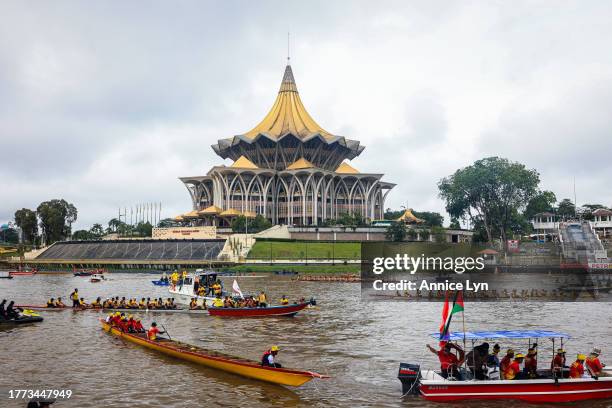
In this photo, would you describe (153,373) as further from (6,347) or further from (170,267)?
(170,267)

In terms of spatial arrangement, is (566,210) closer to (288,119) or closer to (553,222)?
(553,222)

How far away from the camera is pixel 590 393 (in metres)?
20.0

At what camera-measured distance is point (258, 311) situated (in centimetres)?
3944

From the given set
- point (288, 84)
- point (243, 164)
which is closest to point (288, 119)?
point (288, 84)

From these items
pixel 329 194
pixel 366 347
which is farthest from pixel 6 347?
pixel 329 194

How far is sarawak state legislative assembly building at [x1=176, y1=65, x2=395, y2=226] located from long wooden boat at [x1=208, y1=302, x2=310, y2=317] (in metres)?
102

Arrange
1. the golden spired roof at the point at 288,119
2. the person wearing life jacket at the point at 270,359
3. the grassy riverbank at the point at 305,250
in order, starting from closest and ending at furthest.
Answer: the person wearing life jacket at the point at 270,359
the grassy riverbank at the point at 305,250
the golden spired roof at the point at 288,119

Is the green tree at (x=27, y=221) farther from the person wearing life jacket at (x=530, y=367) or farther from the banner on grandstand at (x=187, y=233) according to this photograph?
the person wearing life jacket at (x=530, y=367)

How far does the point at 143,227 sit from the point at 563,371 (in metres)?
132

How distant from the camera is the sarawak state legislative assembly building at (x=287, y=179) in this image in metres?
149

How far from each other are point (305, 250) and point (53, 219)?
6553 centimetres

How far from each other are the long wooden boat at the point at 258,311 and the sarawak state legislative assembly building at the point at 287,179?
10159 centimetres

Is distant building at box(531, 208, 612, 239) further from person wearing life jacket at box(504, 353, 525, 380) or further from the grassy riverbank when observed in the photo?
person wearing life jacket at box(504, 353, 525, 380)

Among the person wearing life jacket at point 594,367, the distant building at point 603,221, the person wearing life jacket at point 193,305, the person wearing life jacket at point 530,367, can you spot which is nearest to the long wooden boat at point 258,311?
the person wearing life jacket at point 193,305
